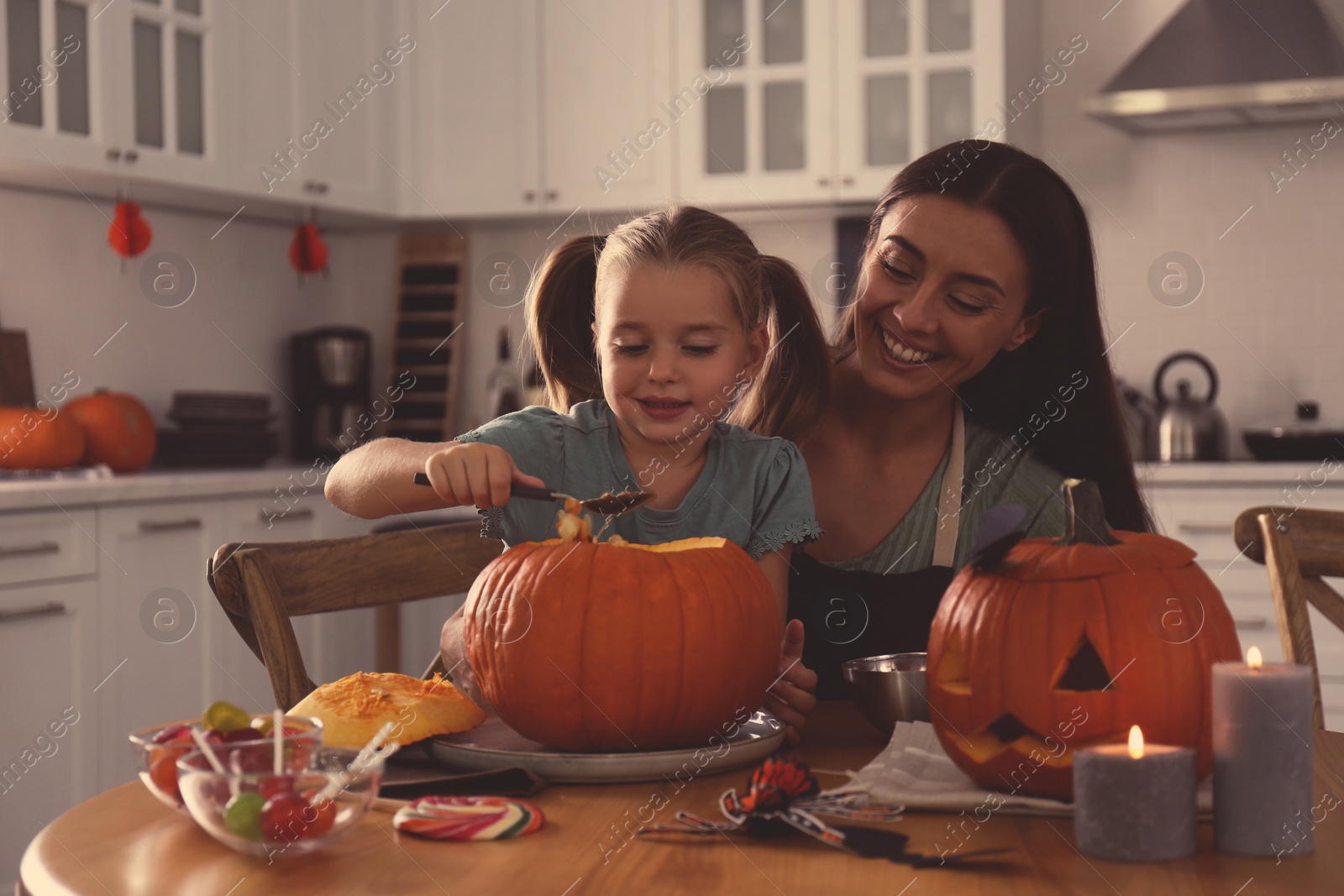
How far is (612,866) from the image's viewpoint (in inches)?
28.0

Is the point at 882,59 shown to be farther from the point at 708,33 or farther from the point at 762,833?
the point at 762,833

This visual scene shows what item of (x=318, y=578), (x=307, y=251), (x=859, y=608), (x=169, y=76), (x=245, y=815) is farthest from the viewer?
(x=307, y=251)

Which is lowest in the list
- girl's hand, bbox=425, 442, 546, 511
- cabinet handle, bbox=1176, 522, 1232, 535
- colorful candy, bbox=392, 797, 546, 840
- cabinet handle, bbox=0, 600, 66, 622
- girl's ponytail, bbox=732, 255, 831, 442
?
cabinet handle, bbox=0, 600, 66, 622

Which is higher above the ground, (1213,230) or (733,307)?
(1213,230)

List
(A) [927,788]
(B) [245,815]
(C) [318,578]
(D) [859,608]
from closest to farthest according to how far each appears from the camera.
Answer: (B) [245,815] < (A) [927,788] < (C) [318,578] < (D) [859,608]

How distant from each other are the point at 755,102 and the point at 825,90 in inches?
8.3

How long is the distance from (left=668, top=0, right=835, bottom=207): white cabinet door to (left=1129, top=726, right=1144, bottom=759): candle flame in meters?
3.26

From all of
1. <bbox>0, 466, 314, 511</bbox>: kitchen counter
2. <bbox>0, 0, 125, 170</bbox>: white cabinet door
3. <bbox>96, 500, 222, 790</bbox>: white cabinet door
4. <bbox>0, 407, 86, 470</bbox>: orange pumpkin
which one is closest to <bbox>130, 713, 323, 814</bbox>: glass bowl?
<bbox>0, 466, 314, 511</bbox>: kitchen counter

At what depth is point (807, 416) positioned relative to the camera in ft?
5.25

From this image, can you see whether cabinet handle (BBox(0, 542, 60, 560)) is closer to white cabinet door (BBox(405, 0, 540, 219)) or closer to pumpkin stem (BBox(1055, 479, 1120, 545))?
white cabinet door (BBox(405, 0, 540, 219))

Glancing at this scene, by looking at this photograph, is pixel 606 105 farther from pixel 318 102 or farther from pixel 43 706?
pixel 43 706

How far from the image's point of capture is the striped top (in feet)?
5.25

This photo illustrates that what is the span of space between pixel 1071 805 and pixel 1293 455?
2987 millimetres

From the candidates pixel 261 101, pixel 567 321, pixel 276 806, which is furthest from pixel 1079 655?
pixel 261 101
